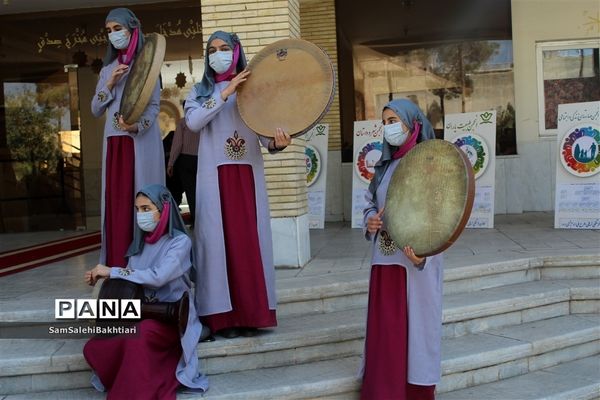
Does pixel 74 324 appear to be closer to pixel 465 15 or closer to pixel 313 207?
A: pixel 313 207

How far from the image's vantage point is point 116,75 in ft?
13.3

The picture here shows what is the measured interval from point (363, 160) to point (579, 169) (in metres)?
2.76

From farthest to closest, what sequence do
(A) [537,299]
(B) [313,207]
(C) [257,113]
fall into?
1. (B) [313,207]
2. (A) [537,299]
3. (C) [257,113]

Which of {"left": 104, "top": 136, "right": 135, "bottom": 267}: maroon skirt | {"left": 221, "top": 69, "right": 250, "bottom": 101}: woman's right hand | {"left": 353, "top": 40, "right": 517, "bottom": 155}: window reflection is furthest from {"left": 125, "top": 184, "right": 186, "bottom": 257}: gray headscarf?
{"left": 353, "top": 40, "right": 517, "bottom": 155}: window reflection

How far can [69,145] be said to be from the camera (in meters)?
10.6

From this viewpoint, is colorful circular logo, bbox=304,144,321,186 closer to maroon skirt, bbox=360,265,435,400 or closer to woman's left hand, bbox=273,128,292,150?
woman's left hand, bbox=273,128,292,150

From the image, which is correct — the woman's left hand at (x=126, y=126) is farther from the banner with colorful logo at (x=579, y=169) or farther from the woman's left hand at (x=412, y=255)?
the banner with colorful logo at (x=579, y=169)

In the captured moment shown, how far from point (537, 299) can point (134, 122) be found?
3.38 m

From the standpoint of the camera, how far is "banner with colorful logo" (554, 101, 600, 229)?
7.54 m

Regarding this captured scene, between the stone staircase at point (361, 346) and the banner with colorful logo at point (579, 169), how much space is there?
2.23m

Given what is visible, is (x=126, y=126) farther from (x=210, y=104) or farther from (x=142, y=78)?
(x=210, y=104)

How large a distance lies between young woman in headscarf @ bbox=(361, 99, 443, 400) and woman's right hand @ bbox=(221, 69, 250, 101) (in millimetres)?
893

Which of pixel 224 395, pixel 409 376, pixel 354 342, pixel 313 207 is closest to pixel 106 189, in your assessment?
pixel 224 395

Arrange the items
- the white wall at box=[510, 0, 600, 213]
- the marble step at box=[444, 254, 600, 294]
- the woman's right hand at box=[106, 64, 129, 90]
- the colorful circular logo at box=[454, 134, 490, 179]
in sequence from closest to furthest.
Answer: the woman's right hand at box=[106, 64, 129, 90]
the marble step at box=[444, 254, 600, 294]
the colorful circular logo at box=[454, 134, 490, 179]
the white wall at box=[510, 0, 600, 213]
